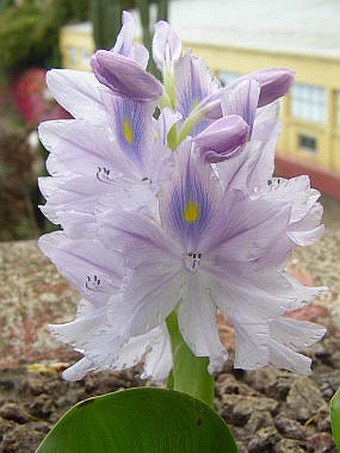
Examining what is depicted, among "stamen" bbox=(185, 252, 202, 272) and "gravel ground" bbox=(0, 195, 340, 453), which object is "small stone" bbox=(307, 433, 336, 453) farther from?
"stamen" bbox=(185, 252, 202, 272)

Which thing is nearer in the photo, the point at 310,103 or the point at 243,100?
the point at 243,100

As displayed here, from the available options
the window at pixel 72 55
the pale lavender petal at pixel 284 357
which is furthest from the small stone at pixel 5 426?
the window at pixel 72 55

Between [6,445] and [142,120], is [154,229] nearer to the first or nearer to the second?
[142,120]

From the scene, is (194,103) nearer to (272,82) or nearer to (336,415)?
(272,82)

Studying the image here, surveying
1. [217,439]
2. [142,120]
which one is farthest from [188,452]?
[142,120]

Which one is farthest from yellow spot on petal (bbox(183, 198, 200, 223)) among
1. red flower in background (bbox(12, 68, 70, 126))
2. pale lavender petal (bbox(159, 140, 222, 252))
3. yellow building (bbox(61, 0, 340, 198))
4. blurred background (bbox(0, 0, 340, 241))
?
red flower in background (bbox(12, 68, 70, 126))

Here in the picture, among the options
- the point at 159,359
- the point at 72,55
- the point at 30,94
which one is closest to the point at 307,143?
the point at 30,94
